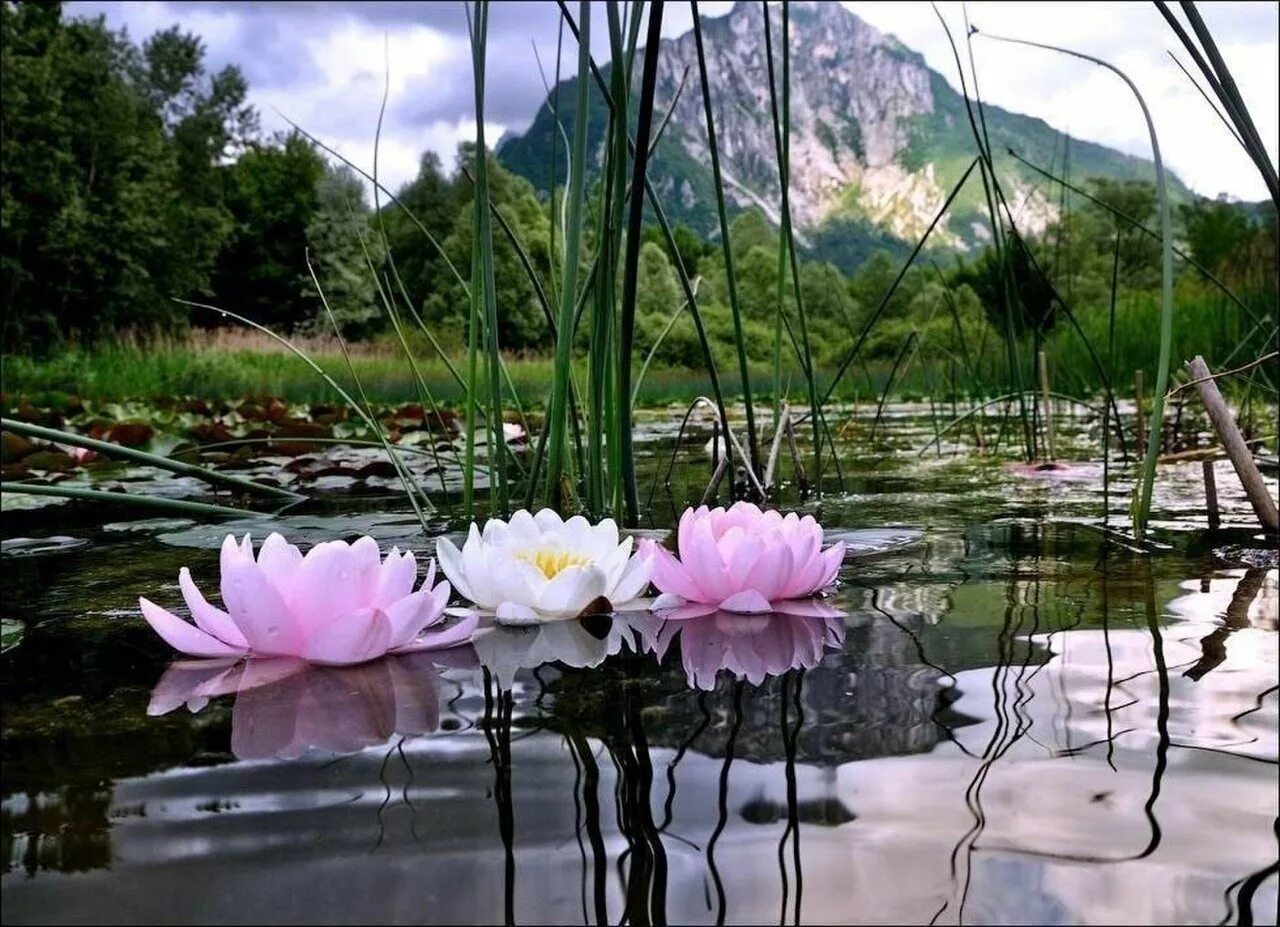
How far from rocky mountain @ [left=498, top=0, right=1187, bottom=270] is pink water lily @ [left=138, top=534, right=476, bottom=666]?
63599mm

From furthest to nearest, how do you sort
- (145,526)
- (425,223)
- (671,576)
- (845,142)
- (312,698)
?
1. (845,142)
2. (425,223)
3. (145,526)
4. (671,576)
5. (312,698)

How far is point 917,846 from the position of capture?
1.29 feet

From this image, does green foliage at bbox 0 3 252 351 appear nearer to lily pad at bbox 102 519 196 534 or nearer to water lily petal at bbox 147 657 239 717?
lily pad at bbox 102 519 196 534

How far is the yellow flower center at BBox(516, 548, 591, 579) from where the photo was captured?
2.78 feet

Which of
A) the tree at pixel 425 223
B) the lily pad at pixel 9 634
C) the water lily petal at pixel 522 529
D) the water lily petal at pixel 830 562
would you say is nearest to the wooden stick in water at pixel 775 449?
the water lily petal at pixel 830 562

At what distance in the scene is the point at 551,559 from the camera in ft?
2.81

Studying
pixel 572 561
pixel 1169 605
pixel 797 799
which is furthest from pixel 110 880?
pixel 1169 605

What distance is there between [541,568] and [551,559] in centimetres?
1

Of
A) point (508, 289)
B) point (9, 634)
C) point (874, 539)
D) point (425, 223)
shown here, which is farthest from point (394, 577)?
point (425, 223)

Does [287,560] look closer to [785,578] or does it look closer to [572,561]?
[572,561]

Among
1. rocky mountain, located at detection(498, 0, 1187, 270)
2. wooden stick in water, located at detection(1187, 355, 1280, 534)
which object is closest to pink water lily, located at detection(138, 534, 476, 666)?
wooden stick in water, located at detection(1187, 355, 1280, 534)

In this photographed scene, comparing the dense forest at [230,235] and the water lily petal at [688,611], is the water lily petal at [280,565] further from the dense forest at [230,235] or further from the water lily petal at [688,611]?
the dense forest at [230,235]

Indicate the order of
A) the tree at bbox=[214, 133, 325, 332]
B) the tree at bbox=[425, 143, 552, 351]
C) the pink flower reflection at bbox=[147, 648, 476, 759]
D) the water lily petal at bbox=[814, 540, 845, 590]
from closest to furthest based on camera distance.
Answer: the pink flower reflection at bbox=[147, 648, 476, 759] < the water lily petal at bbox=[814, 540, 845, 590] < the tree at bbox=[425, 143, 552, 351] < the tree at bbox=[214, 133, 325, 332]

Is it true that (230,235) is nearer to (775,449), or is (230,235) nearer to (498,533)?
(775,449)
